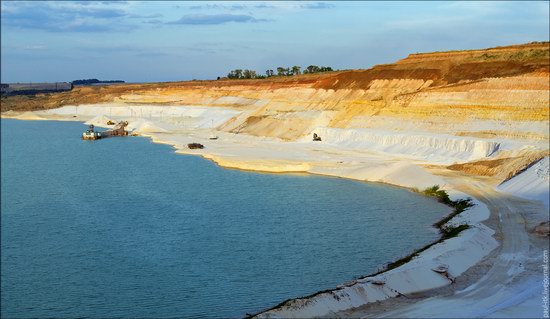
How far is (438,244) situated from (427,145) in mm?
26439

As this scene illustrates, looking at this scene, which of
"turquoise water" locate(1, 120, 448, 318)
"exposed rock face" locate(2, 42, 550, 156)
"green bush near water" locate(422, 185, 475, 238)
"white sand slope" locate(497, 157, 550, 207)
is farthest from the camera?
"exposed rock face" locate(2, 42, 550, 156)

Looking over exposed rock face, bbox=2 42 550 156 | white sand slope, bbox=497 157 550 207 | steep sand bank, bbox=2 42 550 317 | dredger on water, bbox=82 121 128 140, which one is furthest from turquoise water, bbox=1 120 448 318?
dredger on water, bbox=82 121 128 140

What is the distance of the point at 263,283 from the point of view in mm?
19781

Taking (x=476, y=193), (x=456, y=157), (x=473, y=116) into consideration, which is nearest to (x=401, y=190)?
(x=476, y=193)

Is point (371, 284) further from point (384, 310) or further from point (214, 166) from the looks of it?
point (214, 166)

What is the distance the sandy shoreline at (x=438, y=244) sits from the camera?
17.1 m

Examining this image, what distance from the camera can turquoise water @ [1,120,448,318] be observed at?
59.8ft

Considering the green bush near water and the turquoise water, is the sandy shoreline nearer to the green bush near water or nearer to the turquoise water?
the green bush near water

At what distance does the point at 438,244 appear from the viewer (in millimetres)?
23625

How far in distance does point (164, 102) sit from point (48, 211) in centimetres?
9055

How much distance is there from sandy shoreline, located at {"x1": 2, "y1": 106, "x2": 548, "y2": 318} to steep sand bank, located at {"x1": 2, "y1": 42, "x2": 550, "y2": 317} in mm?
55

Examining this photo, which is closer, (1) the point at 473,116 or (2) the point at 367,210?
(2) the point at 367,210

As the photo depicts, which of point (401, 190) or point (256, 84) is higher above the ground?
point (256, 84)

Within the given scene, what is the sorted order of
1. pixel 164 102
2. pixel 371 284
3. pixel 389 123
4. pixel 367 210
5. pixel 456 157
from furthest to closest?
pixel 164 102 < pixel 389 123 < pixel 456 157 < pixel 367 210 < pixel 371 284
